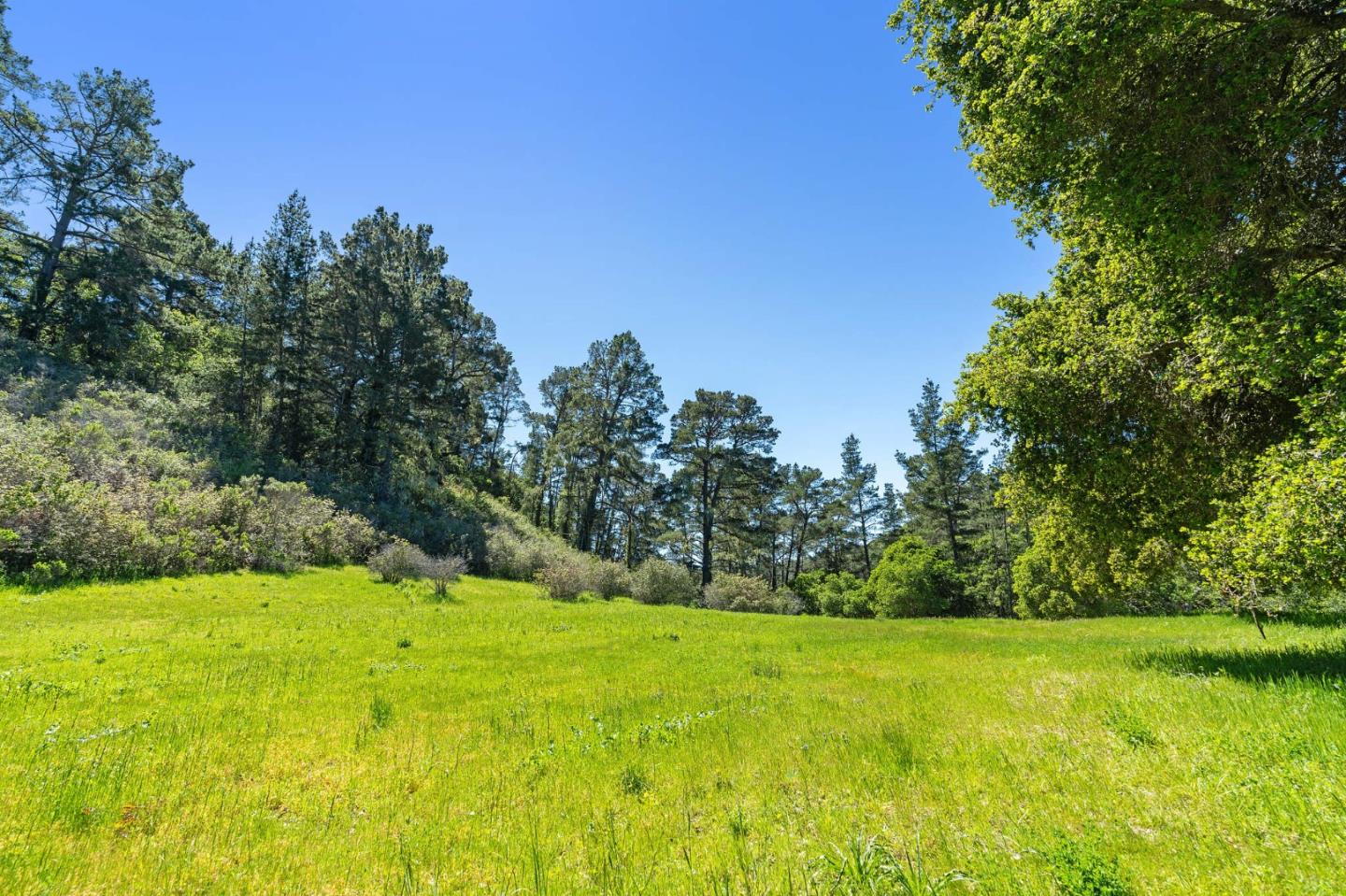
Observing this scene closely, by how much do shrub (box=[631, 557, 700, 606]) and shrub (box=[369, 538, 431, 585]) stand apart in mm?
12027

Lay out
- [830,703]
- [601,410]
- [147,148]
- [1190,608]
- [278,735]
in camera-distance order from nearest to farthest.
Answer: [278,735], [830,703], [1190,608], [147,148], [601,410]

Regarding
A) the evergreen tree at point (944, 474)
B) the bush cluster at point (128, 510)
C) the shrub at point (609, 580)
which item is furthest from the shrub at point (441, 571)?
the evergreen tree at point (944, 474)

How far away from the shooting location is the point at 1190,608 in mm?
32969

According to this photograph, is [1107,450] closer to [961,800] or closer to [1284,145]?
[1284,145]

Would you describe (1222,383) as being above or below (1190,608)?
above

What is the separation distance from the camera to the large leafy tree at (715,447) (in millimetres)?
48344

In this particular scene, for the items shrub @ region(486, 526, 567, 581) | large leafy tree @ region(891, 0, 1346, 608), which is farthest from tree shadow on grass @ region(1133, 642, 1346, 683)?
shrub @ region(486, 526, 567, 581)

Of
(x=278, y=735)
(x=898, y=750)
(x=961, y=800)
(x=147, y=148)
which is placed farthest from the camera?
(x=147, y=148)

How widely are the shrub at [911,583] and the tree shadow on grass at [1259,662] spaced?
3268 centimetres

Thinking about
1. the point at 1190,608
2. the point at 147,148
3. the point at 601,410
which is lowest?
the point at 1190,608

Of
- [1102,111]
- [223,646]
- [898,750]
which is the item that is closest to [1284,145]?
[1102,111]

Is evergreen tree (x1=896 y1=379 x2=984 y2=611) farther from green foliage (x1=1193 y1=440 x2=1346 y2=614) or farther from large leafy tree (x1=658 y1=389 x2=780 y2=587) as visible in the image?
green foliage (x1=1193 y1=440 x2=1346 y2=614)

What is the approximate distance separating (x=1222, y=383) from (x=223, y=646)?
2017cm

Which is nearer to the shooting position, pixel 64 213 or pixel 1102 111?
pixel 1102 111
